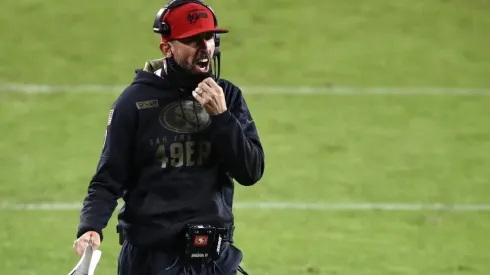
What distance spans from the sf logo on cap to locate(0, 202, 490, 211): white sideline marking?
4.10 m

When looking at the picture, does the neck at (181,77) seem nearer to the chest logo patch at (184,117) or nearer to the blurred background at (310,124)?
the chest logo patch at (184,117)

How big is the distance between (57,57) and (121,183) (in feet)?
21.6

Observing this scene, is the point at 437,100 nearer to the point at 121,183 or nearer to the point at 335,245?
the point at 335,245

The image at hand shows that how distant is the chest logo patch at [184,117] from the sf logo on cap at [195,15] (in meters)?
0.31

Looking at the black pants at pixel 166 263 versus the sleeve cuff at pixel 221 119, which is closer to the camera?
the sleeve cuff at pixel 221 119

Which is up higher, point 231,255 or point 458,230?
point 231,255

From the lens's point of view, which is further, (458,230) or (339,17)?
(339,17)

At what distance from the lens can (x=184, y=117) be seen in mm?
4855

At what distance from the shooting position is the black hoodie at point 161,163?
15.9ft

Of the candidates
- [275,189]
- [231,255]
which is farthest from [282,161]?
[231,255]

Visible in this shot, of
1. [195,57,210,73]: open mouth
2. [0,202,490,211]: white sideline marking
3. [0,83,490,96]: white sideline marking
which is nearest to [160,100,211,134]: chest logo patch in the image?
[195,57,210,73]: open mouth

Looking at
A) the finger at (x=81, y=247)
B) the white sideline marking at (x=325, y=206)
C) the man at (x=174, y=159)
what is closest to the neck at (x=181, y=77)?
the man at (x=174, y=159)

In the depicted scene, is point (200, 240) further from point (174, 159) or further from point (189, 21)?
point (189, 21)

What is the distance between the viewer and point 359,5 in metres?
12.4
